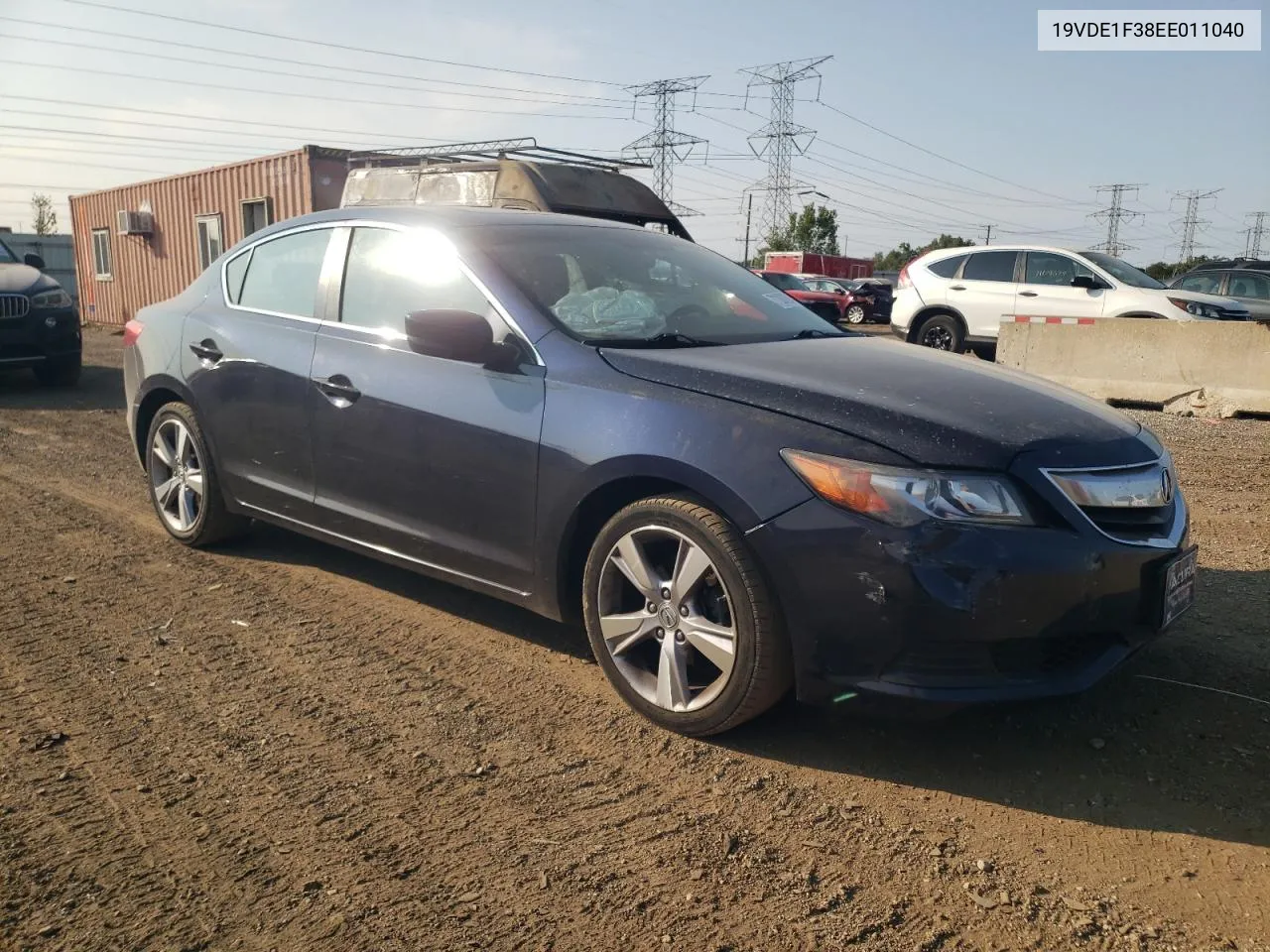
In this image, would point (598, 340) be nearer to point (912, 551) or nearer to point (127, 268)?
point (912, 551)

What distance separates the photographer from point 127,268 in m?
21.9

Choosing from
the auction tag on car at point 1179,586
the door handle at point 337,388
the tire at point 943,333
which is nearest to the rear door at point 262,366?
the door handle at point 337,388

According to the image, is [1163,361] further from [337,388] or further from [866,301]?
[866,301]

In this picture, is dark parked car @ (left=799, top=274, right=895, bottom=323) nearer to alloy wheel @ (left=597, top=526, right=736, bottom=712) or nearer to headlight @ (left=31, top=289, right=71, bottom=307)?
headlight @ (left=31, top=289, right=71, bottom=307)

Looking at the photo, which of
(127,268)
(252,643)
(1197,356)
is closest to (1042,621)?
(252,643)

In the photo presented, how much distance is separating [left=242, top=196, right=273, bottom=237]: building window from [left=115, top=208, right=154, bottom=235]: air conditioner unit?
15.2 feet

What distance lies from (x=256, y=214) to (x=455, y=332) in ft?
49.4

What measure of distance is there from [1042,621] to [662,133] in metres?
47.5

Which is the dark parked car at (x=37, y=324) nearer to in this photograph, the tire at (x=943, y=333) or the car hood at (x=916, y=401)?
the car hood at (x=916, y=401)

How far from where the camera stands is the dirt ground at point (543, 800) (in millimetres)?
2188

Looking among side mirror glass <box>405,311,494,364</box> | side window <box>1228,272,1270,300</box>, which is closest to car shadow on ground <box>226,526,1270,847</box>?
side mirror glass <box>405,311,494,364</box>

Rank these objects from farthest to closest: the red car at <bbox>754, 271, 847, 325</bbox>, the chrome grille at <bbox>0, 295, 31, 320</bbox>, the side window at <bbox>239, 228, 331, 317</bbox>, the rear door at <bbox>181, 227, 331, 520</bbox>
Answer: the red car at <bbox>754, 271, 847, 325</bbox> < the chrome grille at <bbox>0, 295, 31, 320</bbox> < the side window at <bbox>239, 228, 331, 317</bbox> < the rear door at <bbox>181, 227, 331, 520</bbox>

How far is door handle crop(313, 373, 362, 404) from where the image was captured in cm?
387

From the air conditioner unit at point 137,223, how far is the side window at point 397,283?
19.0 meters
